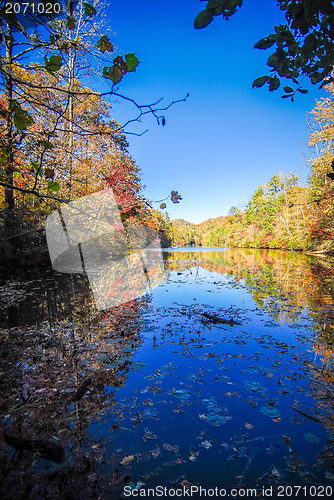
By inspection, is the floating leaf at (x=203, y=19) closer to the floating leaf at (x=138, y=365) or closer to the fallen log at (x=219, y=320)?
the floating leaf at (x=138, y=365)

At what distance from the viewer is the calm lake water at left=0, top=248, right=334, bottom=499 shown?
158 cm

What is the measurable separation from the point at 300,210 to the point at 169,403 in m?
31.7

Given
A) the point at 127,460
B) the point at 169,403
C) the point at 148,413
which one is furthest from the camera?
the point at 169,403

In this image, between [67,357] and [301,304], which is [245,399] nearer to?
[67,357]

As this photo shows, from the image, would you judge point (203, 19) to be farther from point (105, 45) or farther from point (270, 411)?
point (270, 411)

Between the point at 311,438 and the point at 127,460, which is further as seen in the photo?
the point at 311,438

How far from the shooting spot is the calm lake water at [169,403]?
158 centimetres

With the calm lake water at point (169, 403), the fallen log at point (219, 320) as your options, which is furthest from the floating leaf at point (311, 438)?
the fallen log at point (219, 320)

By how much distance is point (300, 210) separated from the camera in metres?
27.6

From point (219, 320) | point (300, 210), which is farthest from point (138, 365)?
point (300, 210)

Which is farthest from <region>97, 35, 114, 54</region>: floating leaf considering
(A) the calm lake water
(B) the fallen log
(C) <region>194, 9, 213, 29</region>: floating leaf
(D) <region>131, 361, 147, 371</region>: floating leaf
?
(B) the fallen log

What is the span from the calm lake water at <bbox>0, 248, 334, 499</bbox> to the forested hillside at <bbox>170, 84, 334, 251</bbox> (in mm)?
2495

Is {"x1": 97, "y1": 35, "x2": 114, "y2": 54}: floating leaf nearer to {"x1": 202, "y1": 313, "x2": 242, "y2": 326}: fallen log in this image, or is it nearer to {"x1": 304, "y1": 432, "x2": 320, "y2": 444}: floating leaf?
{"x1": 304, "y1": 432, "x2": 320, "y2": 444}: floating leaf

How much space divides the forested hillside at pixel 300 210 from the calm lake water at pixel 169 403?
98.2 inches
